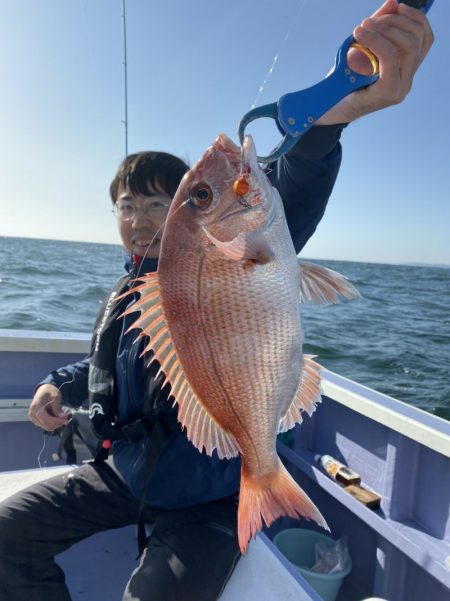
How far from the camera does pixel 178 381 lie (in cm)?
132

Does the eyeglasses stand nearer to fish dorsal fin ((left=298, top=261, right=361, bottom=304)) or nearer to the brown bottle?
fish dorsal fin ((left=298, top=261, right=361, bottom=304))

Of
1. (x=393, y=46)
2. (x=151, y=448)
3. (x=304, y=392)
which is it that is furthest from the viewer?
(x=151, y=448)

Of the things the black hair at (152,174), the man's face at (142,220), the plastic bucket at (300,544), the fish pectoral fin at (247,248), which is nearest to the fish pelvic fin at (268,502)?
the fish pectoral fin at (247,248)

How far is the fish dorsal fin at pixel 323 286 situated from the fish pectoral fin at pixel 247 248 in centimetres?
13

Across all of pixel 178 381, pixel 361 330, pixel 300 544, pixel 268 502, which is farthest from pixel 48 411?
pixel 361 330

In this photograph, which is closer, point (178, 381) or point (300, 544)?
point (178, 381)

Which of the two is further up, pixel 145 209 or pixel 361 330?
pixel 145 209

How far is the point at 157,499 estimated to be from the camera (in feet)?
5.99

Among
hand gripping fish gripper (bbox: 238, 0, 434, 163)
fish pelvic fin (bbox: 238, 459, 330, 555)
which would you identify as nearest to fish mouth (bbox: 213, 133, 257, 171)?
hand gripping fish gripper (bbox: 238, 0, 434, 163)

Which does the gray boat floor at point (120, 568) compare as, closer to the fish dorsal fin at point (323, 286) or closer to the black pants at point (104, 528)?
the black pants at point (104, 528)

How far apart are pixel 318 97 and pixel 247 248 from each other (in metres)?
0.42

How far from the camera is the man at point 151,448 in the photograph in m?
1.28

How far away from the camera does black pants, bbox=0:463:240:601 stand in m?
1.53

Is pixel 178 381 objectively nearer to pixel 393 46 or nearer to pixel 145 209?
pixel 393 46
